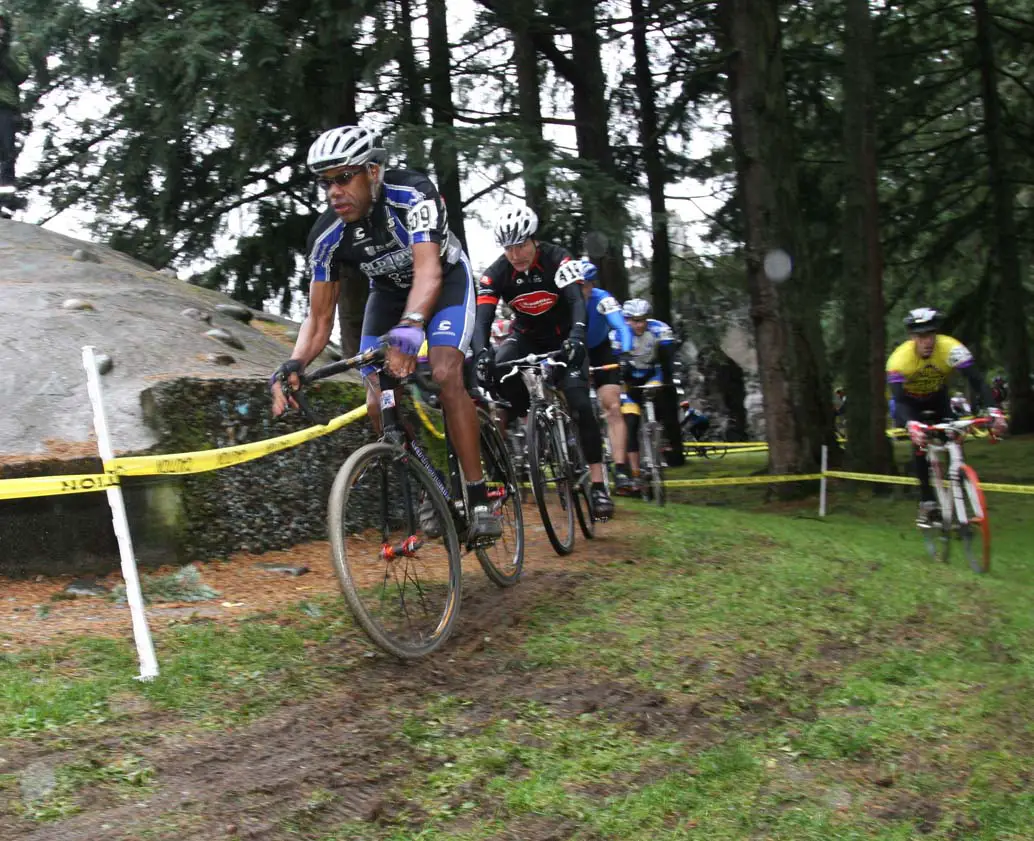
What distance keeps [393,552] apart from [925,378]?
654 centimetres

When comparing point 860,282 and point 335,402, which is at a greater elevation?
point 860,282

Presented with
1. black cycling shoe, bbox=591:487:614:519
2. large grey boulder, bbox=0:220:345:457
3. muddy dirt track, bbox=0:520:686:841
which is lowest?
muddy dirt track, bbox=0:520:686:841

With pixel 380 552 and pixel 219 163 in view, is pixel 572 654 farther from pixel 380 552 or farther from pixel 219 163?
pixel 219 163

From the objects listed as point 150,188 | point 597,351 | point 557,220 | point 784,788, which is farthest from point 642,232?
point 784,788

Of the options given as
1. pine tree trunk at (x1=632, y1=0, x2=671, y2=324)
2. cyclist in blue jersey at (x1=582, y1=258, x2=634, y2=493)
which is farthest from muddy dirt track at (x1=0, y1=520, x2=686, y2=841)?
pine tree trunk at (x1=632, y1=0, x2=671, y2=324)

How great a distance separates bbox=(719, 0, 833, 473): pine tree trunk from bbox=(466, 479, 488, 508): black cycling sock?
29.6 ft

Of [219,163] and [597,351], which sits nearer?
[597,351]

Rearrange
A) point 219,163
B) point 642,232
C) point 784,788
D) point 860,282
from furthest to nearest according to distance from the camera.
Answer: point 860,282 < point 219,163 < point 642,232 < point 784,788

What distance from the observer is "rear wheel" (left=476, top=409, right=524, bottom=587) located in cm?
A: 619

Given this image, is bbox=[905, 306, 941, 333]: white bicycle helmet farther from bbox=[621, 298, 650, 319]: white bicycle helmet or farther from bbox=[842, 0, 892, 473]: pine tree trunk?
bbox=[842, 0, 892, 473]: pine tree trunk

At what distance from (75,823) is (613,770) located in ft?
5.95

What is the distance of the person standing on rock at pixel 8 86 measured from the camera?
11.0m

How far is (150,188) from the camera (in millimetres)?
13461

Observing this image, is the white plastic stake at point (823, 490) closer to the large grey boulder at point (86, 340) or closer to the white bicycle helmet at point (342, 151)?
the large grey boulder at point (86, 340)
